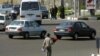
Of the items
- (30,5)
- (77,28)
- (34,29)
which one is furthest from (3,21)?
(77,28)

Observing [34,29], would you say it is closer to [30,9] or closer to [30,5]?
[30,5]

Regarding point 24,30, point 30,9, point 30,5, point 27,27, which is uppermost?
point 30,5

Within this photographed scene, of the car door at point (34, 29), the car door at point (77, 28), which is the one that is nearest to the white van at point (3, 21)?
the car door at point (34, 29)

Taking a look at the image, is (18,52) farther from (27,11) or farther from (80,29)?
(27,11)

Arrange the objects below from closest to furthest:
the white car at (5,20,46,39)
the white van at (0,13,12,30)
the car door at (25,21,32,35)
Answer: the white car at (5,20,46,39) < the car door at (25,21,32,35) < the white van at (0,13,12,30)

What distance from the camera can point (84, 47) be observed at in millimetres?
27766

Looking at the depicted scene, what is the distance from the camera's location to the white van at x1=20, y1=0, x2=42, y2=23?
48375mm

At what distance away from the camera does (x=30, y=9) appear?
48906 millimetres

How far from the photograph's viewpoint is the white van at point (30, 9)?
48375mm

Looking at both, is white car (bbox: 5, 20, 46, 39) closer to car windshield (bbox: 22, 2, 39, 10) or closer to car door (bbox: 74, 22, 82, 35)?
car door (bbox: 74, 22, 82, 35)

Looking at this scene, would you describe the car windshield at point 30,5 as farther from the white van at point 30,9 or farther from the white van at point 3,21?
the white van at point 3,21

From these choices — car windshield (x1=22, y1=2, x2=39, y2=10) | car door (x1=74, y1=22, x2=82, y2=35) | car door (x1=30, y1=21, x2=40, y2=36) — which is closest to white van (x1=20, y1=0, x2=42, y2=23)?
car windshield (x1=22, y1=2, x2=39, y2=10)

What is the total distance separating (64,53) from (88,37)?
13.1 m

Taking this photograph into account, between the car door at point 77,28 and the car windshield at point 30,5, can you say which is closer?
the car door at point 77,28
